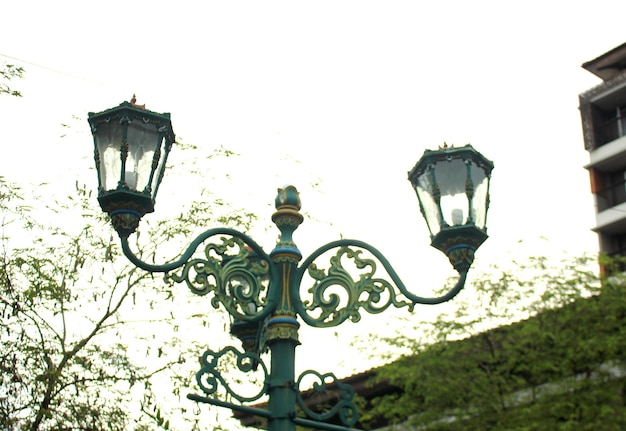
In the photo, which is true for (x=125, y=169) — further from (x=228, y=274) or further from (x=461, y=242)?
(x=461, y=242)

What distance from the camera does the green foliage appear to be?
15.8 meters

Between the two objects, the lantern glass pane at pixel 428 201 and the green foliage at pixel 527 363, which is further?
the green foliage at pixel 527 363

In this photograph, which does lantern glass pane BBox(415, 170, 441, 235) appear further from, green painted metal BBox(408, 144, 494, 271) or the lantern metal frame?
the lantern metal frame

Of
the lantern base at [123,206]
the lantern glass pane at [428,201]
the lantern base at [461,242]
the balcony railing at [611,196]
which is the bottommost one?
the lantern base at [461,242]

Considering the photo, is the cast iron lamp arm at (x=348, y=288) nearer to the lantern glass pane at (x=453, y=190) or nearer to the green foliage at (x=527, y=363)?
the lantern glass pane at (x=453, y=190)

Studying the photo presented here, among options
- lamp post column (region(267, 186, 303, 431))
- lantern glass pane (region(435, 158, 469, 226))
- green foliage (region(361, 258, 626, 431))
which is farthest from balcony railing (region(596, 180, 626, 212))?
lamp post column (region(267, 186, 303, 431))

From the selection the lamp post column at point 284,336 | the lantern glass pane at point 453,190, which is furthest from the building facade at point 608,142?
the lamp post column at point 284,336

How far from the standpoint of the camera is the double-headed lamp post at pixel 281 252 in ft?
20.2

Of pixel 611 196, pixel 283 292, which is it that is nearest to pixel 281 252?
pixel 283 292

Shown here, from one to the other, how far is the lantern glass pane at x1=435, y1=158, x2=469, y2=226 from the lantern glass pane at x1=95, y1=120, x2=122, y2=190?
206 centimetres

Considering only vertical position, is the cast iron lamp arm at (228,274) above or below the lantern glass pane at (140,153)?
below

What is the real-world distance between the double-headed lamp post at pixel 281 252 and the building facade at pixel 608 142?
114 feet

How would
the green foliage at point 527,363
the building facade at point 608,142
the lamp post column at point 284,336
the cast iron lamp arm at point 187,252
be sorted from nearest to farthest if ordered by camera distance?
the lamp post column at point 284,336 < the cast iron lamp arm at point 187,252 < the green foliage at point 527,363 < the building facade at point 608,142

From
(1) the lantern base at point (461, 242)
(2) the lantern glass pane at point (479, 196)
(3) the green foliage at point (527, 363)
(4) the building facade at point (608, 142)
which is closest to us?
(1) the lantern base at point (461, 242)
